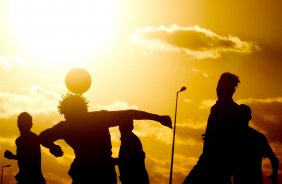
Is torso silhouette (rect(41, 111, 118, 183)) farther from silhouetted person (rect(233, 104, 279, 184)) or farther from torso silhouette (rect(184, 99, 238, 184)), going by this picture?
silhouetted person (rect(233, 104, 279, 184))

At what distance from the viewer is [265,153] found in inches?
324

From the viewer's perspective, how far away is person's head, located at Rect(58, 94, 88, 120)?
6.53 metres

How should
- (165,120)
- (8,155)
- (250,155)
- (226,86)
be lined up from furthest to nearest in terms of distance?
(8,155)
(250,155)
(226,86)
(165,120)

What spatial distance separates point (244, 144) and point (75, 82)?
2669 millimetres

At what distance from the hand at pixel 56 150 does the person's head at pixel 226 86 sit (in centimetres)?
256

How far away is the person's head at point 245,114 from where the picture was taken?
26.9ft

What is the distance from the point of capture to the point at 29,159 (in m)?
9.68

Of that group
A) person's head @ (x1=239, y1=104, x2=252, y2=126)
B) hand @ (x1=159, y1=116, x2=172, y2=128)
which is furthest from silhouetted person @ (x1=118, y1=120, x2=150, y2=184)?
hand @ (x1=159, y1=116, x2=172, y2=128)

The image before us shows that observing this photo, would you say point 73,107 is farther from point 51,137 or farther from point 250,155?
point 250,155

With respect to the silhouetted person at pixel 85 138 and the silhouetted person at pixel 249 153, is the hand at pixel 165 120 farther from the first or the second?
the silhouetted person at pixel 249 153

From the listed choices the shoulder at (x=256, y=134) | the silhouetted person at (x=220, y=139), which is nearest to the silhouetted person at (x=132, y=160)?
the silhouetted person at (x=220, y=139)

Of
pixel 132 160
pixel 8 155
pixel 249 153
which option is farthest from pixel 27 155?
pixel 249 153

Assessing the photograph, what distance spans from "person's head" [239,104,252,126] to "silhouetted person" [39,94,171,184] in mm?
2241

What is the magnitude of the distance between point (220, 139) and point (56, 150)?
7.94 ft
